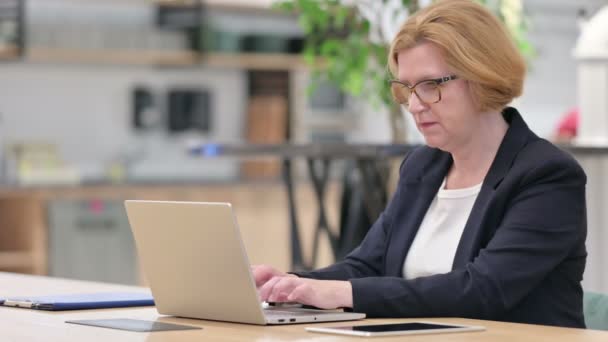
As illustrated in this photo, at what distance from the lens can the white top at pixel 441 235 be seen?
2.24 metres

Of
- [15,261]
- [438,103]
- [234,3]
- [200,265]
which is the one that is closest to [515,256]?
[438,103]

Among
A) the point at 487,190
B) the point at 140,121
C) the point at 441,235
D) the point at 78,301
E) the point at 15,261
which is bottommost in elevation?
the point at 15,261

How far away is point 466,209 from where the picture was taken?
2268mm

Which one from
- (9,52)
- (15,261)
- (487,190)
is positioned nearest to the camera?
(487,190)

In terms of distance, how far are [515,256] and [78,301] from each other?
77cm

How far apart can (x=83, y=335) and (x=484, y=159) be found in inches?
33.9

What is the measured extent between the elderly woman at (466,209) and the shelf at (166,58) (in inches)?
216

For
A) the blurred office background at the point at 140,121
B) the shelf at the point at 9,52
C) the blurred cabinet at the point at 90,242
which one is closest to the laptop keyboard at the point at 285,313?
the blurred office background at the point at 140,121

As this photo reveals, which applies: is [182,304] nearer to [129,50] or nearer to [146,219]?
[146,219]

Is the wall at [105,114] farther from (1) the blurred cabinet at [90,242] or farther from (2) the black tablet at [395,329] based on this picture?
(2) the black tablet at [395,329]

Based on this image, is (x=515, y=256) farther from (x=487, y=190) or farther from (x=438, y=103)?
(x=438, y=103)

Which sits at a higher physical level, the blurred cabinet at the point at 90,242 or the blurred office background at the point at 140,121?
the blurred office background at the point at 140,121

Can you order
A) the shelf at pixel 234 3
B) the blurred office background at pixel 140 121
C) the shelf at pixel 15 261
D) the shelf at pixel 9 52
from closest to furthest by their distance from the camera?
the shelf at pixel 15 261, the blurred office background at pixel 140 121, the shelf at pixel 9 52, the shelf at pixel 234 3

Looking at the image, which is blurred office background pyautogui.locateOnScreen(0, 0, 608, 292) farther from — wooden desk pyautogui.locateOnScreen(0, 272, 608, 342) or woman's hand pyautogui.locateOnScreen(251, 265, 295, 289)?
wooden desk pyautogui.locateOnScreen(0, 272, 608, 342)
